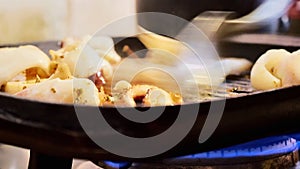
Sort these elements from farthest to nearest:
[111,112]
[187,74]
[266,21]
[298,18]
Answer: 1. [298,18]
2. [266,21]
3. [187,74]
4. [111,112]

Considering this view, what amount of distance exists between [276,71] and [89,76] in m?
0.25

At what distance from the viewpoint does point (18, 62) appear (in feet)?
1.94

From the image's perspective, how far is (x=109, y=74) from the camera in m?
0.71

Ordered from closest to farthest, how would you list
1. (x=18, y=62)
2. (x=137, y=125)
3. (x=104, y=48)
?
(x=137, y=125) < (x=18, y=62) < (x=104, y=48)

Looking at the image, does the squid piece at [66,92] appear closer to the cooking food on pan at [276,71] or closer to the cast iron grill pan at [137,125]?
the cast iron grill pan at [137,125]

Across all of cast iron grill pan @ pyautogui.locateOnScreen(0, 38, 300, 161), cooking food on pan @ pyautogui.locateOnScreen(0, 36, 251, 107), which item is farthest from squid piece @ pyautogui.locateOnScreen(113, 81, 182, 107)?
cast iron grill pan @ pyautogui.locateOnScreen(0, 38, 300, 161)

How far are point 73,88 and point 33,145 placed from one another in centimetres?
11

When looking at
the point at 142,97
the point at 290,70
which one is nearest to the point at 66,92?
the point at 142,97

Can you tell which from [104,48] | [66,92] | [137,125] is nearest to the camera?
[137,125]

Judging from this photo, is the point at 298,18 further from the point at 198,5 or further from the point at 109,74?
the point at 109,74

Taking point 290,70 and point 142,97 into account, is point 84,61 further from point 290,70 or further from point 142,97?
point 290,70

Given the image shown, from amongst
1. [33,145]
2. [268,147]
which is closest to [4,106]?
[33,145]

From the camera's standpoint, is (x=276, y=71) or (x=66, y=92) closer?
(x=66, y=92)

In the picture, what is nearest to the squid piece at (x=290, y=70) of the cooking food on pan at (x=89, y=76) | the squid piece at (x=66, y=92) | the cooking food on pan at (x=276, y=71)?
the cooking food on pan at (x=276, y=71)
